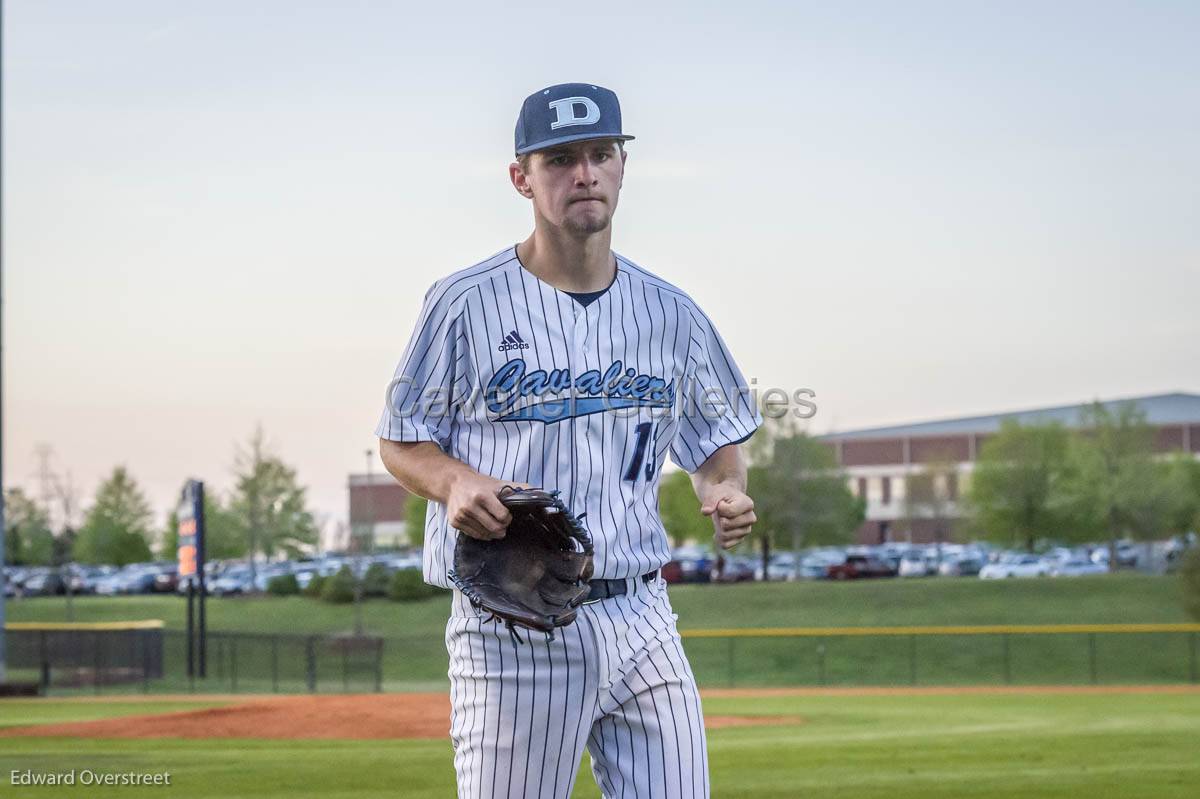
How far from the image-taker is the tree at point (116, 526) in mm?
64250

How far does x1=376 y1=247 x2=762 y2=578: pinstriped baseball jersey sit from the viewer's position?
3264mm

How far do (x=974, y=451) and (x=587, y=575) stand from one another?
78.9 metres

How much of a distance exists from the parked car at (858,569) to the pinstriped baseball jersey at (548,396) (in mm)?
53196

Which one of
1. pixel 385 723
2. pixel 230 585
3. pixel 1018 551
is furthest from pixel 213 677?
pixel 1018 551

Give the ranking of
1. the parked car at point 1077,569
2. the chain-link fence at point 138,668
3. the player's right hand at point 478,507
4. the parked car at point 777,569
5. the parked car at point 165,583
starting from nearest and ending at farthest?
1. the player's right hand at point 478,507
2. the chain-link fence at point 138,668
3. the parked car at point 1077,569
4. the parked car at point 165,583
5. the parked car at point 777,569

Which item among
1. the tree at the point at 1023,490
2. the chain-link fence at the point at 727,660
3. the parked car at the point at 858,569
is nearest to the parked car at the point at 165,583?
the chain-link fence at the point at 727,660

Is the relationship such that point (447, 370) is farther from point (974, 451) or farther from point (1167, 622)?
point (974, 451)

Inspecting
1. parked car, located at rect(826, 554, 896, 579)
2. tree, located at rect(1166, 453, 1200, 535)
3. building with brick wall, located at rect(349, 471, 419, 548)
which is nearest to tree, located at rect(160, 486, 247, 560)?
building with brick wall, located at rect(349, 471, 419, 548)

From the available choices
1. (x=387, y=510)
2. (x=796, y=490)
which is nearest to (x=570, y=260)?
(x=796, y=490)

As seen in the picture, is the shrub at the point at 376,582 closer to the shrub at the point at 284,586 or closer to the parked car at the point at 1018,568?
the shrub at the point at 284,586

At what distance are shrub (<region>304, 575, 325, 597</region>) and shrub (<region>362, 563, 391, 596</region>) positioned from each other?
1.36 meters

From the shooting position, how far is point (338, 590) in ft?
161

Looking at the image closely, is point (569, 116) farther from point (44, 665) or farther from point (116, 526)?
point (116, 526)

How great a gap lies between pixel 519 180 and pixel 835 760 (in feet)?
35.6
